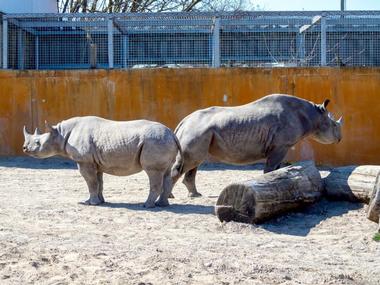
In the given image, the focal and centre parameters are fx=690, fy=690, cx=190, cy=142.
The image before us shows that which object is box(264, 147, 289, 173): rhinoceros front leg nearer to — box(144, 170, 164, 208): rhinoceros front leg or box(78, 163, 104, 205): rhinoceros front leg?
box(144, 170, 164, 208): rhinoceros front leg

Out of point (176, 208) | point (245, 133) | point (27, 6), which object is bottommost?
point (176, 208)

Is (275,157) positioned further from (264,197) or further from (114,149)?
(114,149)

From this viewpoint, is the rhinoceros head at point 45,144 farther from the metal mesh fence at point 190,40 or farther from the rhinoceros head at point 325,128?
the metal mesh fence at point 190,40

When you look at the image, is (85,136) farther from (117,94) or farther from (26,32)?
(26,32)

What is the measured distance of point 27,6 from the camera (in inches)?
866

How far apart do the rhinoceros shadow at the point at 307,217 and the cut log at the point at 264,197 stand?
10 cm

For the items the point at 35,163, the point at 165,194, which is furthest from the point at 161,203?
the point at 35,163

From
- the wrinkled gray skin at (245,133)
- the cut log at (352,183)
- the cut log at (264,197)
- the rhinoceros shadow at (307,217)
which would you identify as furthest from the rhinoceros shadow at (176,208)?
the cut log at (352,183)

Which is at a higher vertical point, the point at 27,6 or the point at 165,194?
the point at 27,6

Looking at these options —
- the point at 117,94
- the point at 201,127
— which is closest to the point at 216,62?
the point at 117,94

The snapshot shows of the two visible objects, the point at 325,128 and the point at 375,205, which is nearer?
the point at 375,205

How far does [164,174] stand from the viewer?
9.55 m

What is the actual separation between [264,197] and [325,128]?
3.18 m

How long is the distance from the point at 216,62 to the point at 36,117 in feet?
14.5
